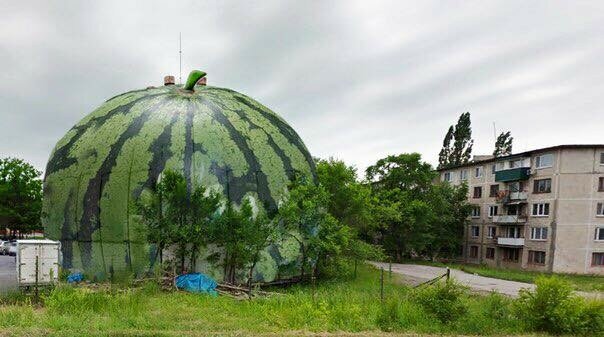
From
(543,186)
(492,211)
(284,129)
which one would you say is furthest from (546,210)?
(284,129)

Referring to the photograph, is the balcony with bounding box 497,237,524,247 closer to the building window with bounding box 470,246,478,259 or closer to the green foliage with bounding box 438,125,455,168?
the building window with bounding box 470,246,478,259

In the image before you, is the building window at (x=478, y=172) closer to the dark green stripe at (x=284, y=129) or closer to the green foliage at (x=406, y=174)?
the green foliage at (x=406, y=174)

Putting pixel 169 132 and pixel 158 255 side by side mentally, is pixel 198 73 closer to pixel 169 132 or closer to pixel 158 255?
pixel 169 132

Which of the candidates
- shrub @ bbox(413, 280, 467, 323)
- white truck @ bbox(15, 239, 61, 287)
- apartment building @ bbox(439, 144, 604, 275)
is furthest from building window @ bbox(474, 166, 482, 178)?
white truck @ bbox(15, 239, 61, 287)

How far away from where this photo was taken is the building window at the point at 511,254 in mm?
42781

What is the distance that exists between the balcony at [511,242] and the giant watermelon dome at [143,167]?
112 feet

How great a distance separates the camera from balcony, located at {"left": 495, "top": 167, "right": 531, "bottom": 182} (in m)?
40.8

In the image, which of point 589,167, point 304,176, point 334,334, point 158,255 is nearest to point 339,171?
point 304,176

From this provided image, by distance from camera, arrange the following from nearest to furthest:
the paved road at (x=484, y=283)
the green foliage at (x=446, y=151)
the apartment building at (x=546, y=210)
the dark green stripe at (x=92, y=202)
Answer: the dark green stripe at (x=92, y=202) → the paved road at (x=484, y=283) → the apartment building at (x=546, y=210) → the green foliage at (x=446, y=151)

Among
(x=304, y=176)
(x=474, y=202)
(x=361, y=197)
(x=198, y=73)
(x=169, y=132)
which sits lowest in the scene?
(x=474, y=202)

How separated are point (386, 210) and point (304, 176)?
64.6ft

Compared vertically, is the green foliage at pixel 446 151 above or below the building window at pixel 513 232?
above

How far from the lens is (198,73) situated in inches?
647

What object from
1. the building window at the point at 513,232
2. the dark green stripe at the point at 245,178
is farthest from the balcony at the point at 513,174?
the dark green stripe at the point at 245,178
